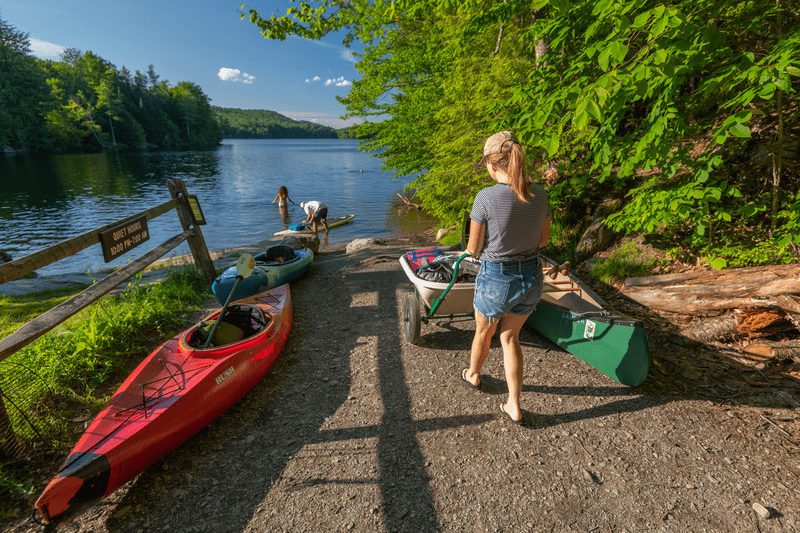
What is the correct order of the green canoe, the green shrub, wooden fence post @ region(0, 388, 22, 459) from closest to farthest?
wooden fence post @ region(0, 388, 22, 459), the green canoe, the green shrub

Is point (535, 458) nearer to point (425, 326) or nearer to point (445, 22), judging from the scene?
point (425, 326)

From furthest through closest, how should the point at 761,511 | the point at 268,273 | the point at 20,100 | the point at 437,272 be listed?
the point at 20,100 < the point at 268,273 < the point at 437,272 < the point at 761,511

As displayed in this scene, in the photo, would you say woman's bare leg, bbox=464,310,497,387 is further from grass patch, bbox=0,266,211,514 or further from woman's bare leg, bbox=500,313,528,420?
grass patch, bbox=0,266,211,514

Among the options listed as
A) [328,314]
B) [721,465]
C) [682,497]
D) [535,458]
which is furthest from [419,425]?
[328,314]

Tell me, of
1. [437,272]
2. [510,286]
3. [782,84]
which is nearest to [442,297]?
[437,272]

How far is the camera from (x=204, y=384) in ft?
10.5

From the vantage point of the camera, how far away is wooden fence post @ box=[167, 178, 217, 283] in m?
6.68

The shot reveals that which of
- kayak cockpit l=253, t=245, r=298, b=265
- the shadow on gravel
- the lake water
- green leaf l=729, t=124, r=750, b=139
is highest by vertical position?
green leaf l=729, t=124, r=750, b=139

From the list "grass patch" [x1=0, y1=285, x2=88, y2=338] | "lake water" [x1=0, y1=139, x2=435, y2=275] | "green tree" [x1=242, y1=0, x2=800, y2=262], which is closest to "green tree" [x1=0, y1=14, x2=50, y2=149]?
"lake water" [x1=0, y1=139, x2=435, y2=275]

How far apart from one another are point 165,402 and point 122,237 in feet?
9.51

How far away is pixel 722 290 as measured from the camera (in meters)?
4.38

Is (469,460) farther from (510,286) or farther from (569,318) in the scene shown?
(569,318)

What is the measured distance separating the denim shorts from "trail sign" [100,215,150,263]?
4.54 m

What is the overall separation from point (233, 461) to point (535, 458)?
8.35 ft
